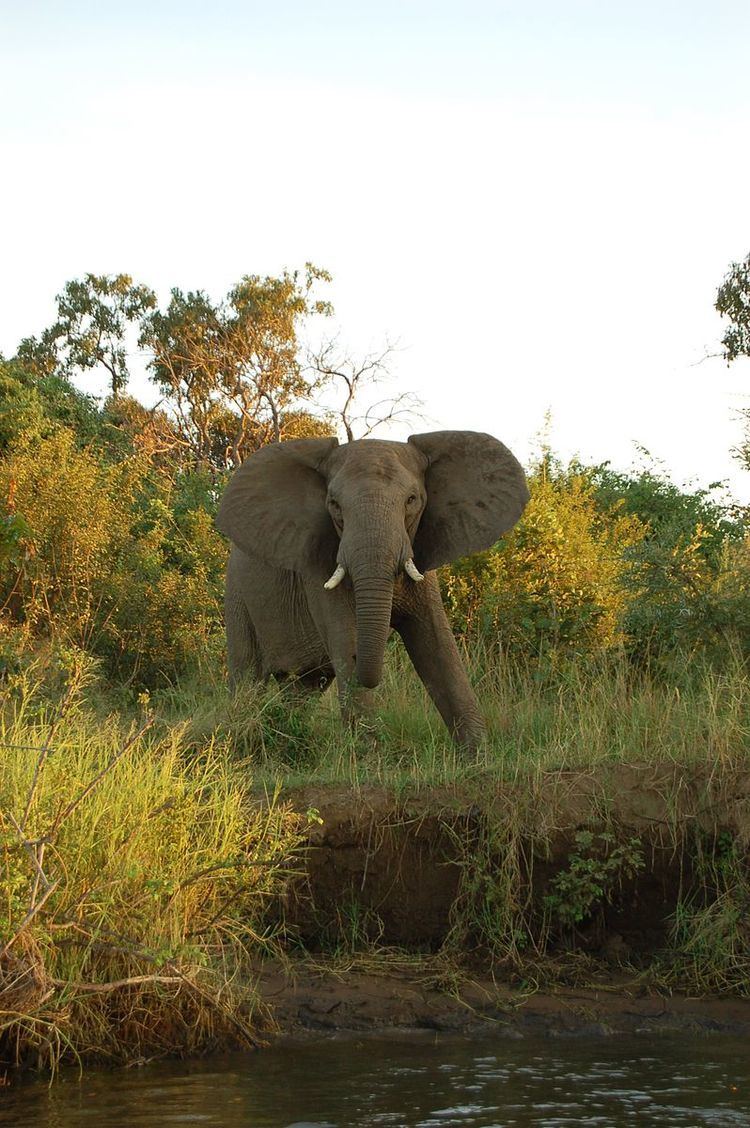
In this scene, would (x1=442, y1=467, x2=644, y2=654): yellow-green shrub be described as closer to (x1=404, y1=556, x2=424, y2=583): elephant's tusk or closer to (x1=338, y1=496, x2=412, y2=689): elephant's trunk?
(x1=404, y1=556, x2=424, y2=583): elephant's tusk

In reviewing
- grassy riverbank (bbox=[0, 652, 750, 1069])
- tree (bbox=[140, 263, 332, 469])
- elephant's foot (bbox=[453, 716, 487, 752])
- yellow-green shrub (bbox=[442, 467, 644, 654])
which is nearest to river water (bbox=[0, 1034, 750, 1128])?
grassy riverbank (bbox=[0, 652, 750, 1069])

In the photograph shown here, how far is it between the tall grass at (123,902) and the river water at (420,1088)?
0.21 metres

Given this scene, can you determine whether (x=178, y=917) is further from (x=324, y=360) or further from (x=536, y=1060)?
(x=324, y=360)

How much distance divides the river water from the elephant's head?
263 cm

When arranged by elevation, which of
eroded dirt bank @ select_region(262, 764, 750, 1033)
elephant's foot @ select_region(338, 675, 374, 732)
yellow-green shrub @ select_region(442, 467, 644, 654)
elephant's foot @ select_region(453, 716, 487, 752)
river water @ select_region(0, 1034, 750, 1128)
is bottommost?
river water @ select_region(0, 1034, 750, 1128)

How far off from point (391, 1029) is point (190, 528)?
380 inches

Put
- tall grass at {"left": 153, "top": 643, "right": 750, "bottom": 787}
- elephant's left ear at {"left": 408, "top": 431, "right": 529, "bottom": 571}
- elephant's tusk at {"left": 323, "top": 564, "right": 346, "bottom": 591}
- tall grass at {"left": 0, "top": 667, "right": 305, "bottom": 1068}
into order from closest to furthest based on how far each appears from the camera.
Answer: tall grass at {"left": 0, "top": 667, "right": 305, "bottom": 1068} < tall grass at {"left": 153, "top": 643, "right": 750, "bottom": 787} < elephant's tusk at {"left": 323, "top": 564, "right": 346, "bottom": 591} < elephant's left ear at {"left": 408, "top": 431, "right": 529, "bottom": 571}

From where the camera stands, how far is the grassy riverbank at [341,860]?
251 inches

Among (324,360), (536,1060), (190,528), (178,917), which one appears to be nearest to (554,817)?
(536,1060)

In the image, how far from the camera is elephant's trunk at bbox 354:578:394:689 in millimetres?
8688

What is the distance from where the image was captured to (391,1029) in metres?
7.08

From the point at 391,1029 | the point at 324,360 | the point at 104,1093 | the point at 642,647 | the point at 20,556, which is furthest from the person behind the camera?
the point at 324,360

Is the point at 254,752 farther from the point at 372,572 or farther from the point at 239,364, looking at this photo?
the point at 239,364

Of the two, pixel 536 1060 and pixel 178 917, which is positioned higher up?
pixel 178 917
